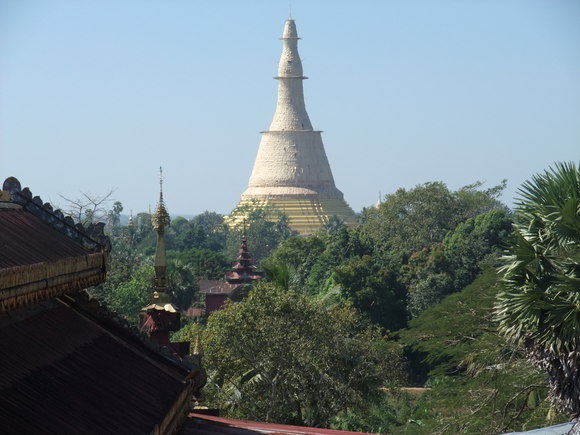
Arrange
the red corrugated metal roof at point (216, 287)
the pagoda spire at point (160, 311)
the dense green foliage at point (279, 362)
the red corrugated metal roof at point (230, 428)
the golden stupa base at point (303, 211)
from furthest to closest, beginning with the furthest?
the golden stupa base at point (303, 211) → the red corrugated metal roof at point (216, 287) → the dense green foliage at point (279, 362) → the pagoda spire at point (160, 311) → the red corrugated metal roof at point (230, 428)

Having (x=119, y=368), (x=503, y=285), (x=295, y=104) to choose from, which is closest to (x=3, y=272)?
(x=119, y=368)

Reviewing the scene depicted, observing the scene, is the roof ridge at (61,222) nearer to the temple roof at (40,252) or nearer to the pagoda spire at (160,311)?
the temple roof at (40,252)

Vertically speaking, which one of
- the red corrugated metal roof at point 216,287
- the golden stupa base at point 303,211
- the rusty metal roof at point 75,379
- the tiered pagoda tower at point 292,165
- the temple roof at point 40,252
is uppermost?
the tiered pagoda tower at point 292,165

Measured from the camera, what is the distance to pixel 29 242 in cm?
701

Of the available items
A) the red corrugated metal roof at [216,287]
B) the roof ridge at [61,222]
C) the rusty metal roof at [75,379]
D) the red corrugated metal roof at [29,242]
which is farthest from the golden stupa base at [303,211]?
the red corrugated metal roof at [29,242]

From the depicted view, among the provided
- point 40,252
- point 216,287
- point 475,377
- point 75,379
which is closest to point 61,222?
point 40,252

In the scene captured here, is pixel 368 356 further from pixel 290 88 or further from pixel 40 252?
pixel 290 88

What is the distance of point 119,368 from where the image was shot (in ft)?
24.7

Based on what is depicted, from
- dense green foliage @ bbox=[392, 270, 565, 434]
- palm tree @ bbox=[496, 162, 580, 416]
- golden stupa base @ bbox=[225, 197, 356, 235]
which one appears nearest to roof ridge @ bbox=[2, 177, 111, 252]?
palm tree @ bbox=[496, 162, 580, 416]

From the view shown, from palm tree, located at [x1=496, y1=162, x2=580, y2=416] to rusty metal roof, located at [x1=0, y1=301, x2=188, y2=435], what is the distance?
3.90 metres

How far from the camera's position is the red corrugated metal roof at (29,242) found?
6.30 m

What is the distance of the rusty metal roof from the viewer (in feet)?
19.0

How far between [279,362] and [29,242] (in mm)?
18646

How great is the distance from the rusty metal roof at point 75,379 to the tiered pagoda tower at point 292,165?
85173 millimetres
